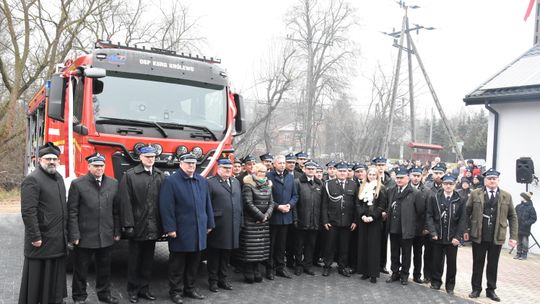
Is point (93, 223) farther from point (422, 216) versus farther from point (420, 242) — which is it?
point (420, 242)

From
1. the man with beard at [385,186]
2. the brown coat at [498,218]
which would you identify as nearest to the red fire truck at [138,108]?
the man with beard at [385,186]

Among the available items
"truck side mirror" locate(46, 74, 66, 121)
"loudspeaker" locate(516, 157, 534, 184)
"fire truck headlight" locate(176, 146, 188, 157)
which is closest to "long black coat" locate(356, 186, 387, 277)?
"fire truck headlight" locate(176, 146, 188, 157)

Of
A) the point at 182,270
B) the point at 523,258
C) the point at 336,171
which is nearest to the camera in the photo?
the point at 182,270

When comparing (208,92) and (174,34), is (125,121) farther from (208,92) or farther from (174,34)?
(174,34)

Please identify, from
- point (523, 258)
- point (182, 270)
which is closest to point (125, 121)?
point (182, 270)

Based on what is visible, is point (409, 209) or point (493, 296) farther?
point (409, 209)

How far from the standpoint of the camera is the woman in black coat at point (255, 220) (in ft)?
24.8

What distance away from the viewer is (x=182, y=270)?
6691mm

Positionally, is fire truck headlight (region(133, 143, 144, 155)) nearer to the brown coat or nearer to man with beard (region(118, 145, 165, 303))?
man with beard (region(118, 145, 165, 303))

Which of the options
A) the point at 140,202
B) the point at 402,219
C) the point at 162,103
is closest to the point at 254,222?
the point at 140,202

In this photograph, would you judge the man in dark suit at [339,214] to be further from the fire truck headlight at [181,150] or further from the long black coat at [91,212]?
the long black coat at [91,212]

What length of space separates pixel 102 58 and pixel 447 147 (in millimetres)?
56418

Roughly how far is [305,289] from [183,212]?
7.53ft

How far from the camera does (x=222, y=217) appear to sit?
716 cm
